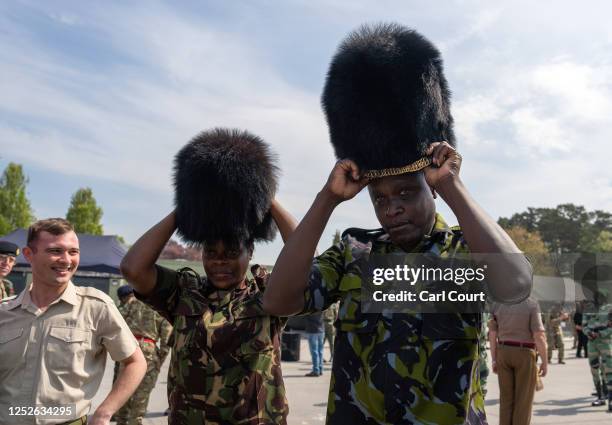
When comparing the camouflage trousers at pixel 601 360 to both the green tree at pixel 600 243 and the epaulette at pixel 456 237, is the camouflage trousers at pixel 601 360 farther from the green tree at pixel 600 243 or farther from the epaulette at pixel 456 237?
the green tree at pixel 600 243

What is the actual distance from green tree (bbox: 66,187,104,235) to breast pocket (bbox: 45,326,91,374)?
49.3 meters

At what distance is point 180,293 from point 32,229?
109 centimetres

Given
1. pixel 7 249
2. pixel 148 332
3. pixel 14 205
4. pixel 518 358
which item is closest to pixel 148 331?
pixel 148 332

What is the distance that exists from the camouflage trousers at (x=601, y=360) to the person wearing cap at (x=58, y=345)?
8.97 metres

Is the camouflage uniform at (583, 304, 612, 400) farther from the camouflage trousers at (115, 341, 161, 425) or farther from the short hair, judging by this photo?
the short hair

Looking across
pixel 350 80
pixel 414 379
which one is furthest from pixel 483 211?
pixel 350 80

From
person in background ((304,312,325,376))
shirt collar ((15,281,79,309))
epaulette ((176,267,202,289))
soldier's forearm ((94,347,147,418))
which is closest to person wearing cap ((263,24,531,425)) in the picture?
epaulette ((176,267,202,289))

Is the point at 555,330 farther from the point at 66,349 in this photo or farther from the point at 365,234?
the point at 365,234

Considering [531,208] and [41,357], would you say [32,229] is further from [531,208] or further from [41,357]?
[531,208]

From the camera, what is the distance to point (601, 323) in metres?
10.9

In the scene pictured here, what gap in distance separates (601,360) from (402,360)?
32.4 ft

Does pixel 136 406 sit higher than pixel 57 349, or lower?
lower

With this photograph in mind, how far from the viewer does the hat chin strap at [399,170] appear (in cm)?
235

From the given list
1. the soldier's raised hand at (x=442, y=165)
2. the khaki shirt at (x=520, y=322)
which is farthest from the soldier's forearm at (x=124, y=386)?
the khaki shirt at (x=520, y=322)
